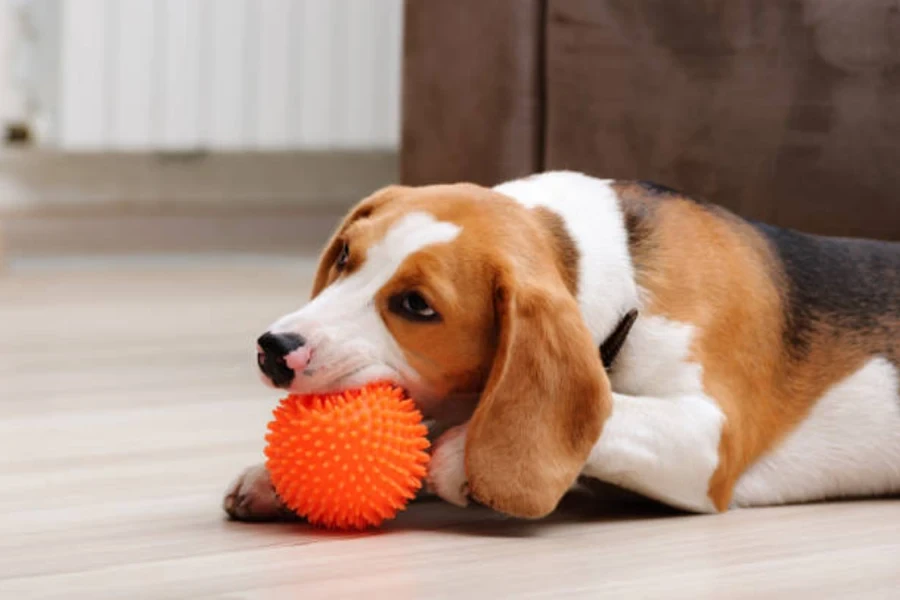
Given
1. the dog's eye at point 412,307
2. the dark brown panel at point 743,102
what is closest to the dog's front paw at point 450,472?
the dog's eye at point 412,307

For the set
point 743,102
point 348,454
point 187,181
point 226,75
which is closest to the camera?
point 348,454

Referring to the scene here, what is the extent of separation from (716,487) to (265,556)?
1.65 feet

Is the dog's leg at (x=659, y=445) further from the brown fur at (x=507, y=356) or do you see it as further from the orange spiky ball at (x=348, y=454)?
the orange spiky ball at (x=348, y=454)

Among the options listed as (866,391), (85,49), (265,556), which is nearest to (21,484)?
(265,556)

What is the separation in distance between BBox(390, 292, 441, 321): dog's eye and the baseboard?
334 cm

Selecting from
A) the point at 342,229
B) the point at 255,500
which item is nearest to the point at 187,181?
the point at 342,229

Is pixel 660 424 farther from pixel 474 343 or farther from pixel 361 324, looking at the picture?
pixel 361 324

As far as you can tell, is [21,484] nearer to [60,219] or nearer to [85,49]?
[85,49]

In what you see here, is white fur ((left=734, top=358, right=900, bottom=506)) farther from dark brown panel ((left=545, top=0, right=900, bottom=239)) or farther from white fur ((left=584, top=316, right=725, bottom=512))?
dark brown panel ((left=545, top=0, right=900, bottom=239))

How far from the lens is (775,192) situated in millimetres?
2348

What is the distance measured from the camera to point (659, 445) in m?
1.59

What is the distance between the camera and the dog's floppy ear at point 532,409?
151 centimetres

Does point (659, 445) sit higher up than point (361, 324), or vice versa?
point (361, 324)

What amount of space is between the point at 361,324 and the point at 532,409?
0.19 m
